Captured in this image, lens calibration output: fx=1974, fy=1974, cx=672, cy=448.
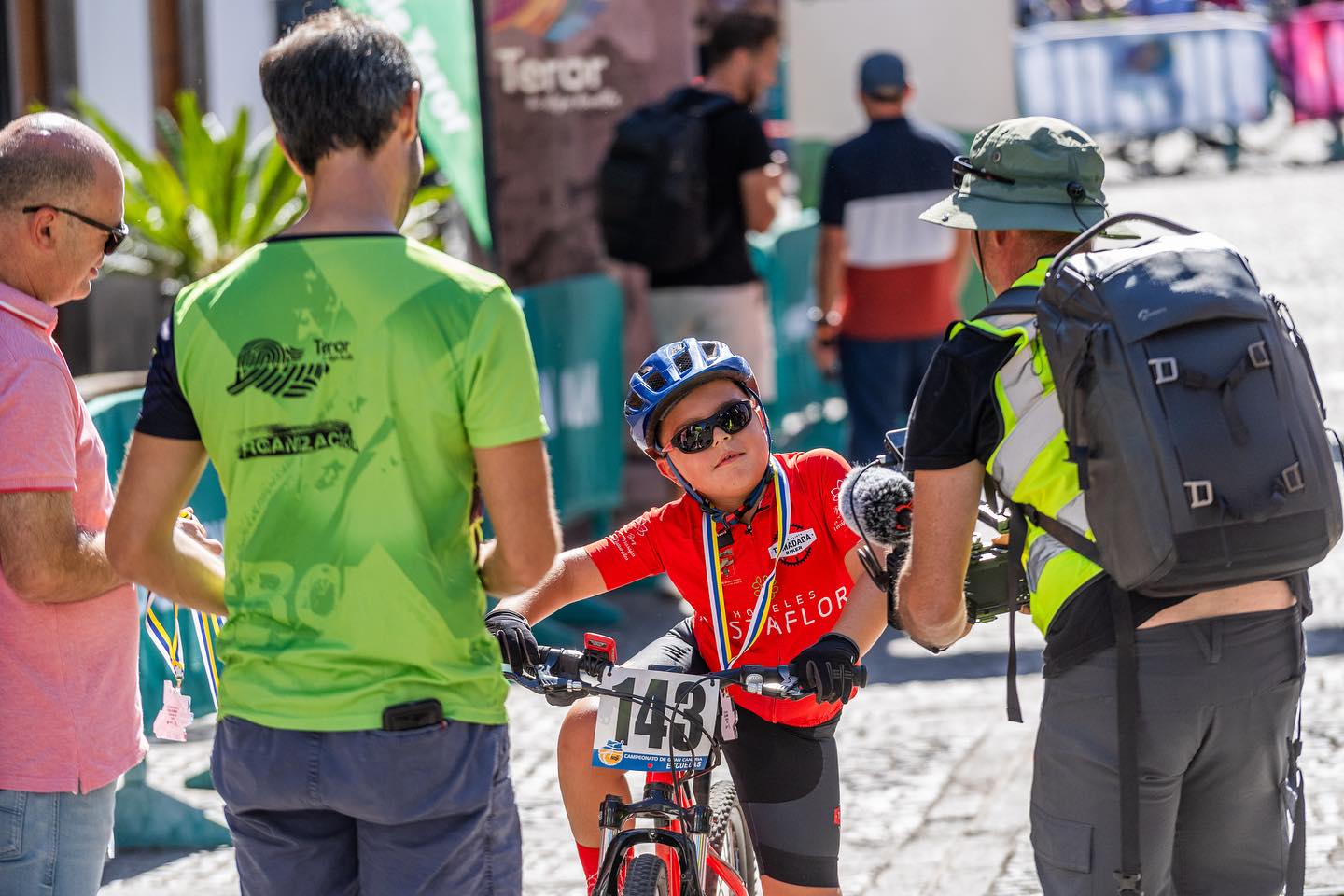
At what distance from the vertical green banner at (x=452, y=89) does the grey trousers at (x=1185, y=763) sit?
13.4 feet

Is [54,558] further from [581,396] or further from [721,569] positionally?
[581,396]

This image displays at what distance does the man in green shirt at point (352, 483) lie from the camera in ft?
9.15

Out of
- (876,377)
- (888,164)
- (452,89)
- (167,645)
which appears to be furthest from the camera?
(876,377)

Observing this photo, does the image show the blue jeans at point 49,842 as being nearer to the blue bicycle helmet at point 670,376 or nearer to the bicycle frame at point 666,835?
the bicycle frame at point 666,835

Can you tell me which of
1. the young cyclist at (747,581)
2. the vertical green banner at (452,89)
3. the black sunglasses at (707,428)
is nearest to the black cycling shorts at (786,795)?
the young cyclist at (747,581)

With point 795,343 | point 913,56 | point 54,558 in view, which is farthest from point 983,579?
point 913,56

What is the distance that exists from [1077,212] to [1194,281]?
0.36 meters

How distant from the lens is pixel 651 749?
359cm

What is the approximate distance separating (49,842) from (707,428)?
55.7 inches

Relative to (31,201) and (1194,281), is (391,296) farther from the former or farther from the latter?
(1194,281)

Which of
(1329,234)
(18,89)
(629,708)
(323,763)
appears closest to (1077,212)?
(629,708)

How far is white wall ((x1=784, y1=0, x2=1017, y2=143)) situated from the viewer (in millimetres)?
11945

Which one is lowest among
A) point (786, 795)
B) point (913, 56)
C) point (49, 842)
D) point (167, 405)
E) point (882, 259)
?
point (786, 795)

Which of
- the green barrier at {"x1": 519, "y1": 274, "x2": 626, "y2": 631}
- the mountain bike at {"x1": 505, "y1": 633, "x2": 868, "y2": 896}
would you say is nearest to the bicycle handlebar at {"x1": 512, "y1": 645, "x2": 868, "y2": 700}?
the mountain bike at {"x1": 505, "y1": 633, "x2": 868, "y2": 896}
